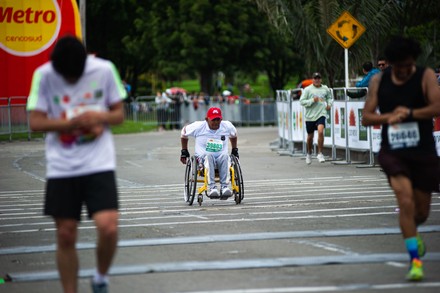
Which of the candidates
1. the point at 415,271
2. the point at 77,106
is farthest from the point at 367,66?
the point at 77,106

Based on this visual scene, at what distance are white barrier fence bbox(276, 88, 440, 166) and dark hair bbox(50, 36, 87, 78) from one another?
15.2 metres

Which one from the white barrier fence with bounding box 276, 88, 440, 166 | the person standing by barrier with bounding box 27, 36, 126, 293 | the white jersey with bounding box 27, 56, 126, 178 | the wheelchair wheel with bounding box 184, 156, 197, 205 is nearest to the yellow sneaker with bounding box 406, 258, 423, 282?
the person standing by barrier with bounding box 27, 36, 126, 293

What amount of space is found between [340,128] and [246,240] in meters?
14.1

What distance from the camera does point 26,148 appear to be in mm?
34219

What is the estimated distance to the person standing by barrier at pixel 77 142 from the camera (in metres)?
7.49

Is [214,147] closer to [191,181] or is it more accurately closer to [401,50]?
[191,181]

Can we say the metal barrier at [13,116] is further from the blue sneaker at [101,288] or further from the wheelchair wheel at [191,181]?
the blue sneaker at [101,288]

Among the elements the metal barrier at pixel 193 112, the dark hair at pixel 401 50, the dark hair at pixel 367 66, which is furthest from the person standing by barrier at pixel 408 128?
the metal barrier at pixel 193 112

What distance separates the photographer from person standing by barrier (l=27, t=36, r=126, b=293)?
295 inches

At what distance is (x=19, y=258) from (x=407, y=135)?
3.81 metres

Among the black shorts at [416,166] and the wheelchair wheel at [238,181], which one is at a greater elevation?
the black shorts at [416,166]

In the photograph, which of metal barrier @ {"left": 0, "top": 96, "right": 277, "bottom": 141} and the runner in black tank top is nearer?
the runner in black tank top

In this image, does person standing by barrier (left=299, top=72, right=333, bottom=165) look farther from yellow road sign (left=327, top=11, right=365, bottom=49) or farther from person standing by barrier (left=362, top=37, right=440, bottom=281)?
person standing by barrier (left=362, top=37, right=440, bottom=281)

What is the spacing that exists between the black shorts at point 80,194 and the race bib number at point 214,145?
8.08m
